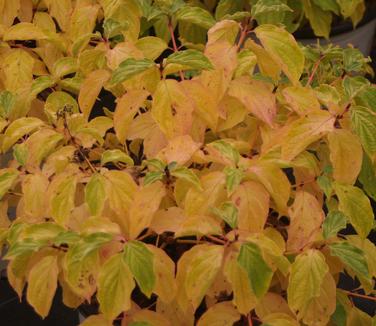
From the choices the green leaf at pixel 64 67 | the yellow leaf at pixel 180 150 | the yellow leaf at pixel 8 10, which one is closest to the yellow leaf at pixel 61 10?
the yellow leaf at pixel 8 10

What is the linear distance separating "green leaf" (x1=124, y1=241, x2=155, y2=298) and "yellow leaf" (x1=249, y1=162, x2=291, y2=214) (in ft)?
0.63

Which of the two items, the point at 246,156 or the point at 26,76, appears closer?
the point at 246,156

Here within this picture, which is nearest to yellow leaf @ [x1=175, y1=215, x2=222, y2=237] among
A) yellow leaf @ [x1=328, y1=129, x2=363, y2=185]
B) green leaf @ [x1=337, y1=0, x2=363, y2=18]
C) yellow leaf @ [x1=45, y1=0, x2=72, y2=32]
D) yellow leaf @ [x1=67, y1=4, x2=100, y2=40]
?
yellow leaf @ [x1=328, y1=129, x2=363, y2=185]

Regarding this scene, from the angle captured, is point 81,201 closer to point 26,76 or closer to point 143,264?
point 143,264

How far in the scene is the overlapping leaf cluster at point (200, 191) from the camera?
87 cm

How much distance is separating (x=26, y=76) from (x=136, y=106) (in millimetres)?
344

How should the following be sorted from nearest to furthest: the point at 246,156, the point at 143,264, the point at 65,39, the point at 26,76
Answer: the point at 143,264, the point at 246,156, the point at 26,76, the point at 65,39

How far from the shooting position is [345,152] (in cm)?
96

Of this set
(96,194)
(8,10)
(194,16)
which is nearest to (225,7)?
(8,10)

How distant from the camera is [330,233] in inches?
35.6

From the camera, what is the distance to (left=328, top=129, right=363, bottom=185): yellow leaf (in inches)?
37.5

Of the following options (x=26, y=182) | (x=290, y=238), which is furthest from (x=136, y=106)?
(x=290, y=238)

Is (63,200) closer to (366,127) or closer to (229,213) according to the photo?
(229,213)

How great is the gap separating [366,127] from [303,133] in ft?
0.29
